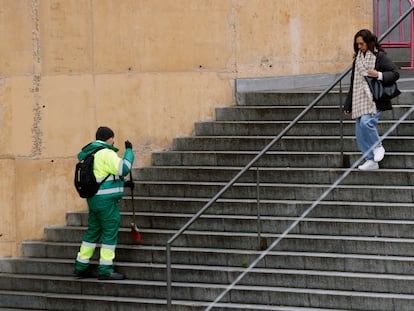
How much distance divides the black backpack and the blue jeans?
2.65m

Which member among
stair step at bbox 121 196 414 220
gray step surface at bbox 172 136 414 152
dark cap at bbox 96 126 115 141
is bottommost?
stair step at bbox 121 196 414 220

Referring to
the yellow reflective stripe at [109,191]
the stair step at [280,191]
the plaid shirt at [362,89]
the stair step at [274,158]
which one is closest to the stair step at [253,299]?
the yellow reflective stripe at [109,191]

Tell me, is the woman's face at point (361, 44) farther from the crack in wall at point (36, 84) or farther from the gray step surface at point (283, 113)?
the crack in wall at point (36, 84)

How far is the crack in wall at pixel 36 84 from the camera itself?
1395cm

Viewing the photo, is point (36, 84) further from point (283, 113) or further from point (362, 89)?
point (362, 89)

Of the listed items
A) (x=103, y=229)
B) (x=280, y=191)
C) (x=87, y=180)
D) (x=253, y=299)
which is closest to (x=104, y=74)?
(x=87, y=180)

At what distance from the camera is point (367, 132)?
40.1ft

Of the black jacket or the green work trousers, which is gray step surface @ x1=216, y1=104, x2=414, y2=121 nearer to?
the black jacket

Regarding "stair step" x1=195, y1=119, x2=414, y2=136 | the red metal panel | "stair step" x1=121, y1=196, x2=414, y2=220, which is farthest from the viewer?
the red metal panel

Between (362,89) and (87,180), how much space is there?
2.98m

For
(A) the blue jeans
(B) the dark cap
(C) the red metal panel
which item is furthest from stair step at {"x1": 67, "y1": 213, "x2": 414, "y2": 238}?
(C) the red metal panel

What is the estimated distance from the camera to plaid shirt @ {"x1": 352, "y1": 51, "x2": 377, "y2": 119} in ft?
40.1

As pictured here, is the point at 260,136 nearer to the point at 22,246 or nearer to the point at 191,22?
the point at 191,22

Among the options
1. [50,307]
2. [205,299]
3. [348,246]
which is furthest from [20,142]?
[348,246]
